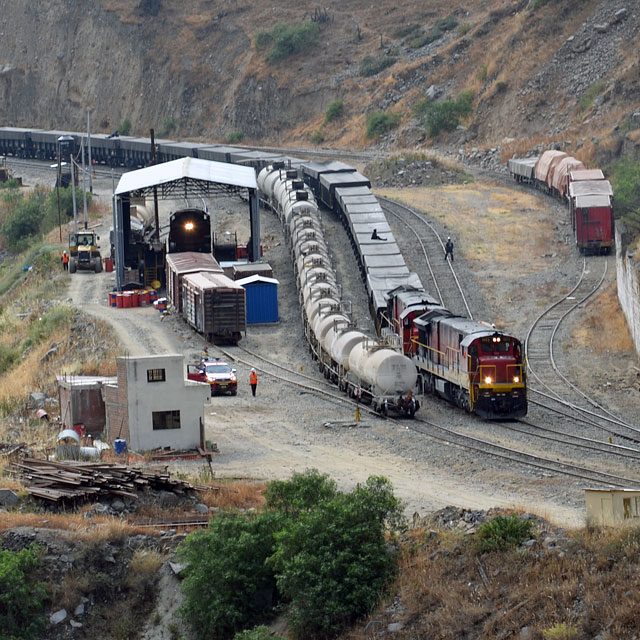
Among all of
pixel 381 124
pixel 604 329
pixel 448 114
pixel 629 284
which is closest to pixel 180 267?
pixel 604 329

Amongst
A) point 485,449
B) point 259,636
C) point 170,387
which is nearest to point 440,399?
point 485,449

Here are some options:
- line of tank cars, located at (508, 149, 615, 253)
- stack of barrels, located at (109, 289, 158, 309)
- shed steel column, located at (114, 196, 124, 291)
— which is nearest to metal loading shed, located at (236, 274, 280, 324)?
stack of barrels, located at (109, 289, 158, 309)

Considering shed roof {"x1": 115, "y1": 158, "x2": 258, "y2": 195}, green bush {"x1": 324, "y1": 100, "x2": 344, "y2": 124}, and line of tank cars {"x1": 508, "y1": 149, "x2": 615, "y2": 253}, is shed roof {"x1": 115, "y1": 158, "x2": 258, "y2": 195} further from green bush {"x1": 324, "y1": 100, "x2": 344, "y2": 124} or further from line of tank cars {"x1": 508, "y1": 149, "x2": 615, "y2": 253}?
green bush {"x1": 324, "y1": 100, "x2": 344, "y2": 124}

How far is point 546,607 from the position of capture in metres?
17.2

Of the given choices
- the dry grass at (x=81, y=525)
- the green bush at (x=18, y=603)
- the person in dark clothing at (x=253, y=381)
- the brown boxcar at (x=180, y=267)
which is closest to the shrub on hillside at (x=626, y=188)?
the brown boxcar at (x=180, y=267)

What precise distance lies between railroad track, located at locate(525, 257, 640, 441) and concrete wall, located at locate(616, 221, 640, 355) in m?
2.80

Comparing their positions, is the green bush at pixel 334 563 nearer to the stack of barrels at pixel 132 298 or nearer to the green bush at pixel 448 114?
the stack of barrels at pixel 132 298

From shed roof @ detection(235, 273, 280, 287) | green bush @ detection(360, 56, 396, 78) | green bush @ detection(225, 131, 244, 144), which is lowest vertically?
shed roof @ detection(235, 273, 280, 287)

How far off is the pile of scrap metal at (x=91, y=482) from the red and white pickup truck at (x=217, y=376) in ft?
44.3

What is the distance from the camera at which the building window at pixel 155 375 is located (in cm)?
3228

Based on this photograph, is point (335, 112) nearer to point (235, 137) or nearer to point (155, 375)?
point (235, 137)

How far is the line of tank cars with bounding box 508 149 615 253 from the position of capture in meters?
60.4

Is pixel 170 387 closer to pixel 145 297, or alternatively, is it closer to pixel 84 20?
pixel 145 297

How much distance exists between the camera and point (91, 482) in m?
24.7
